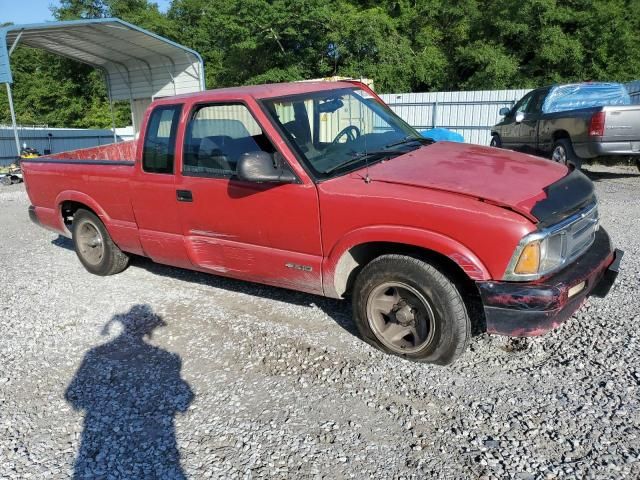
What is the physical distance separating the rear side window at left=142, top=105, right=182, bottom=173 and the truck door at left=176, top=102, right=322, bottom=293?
0.17m

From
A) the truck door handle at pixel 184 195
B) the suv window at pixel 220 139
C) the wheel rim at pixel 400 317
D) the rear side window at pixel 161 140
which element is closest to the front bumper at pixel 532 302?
the wheel rim at pixel 400 317

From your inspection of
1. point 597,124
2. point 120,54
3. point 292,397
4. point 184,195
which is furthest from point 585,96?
point 120,54

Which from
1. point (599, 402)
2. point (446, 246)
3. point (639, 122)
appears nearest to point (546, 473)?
point (599, 402)

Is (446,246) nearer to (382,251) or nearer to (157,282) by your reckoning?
(382,251)

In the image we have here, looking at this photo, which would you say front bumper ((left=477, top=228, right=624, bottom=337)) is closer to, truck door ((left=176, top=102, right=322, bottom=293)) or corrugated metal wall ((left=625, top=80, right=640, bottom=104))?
truck door ((left=176, top=102, right=322, bottom=293))

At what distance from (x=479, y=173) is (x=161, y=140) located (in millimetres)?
2814

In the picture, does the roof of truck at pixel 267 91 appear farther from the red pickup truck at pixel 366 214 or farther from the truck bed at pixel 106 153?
the truck bed at pixel 106 153

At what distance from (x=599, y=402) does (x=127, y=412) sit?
9.41 feet

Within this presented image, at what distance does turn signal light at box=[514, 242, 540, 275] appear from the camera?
9.93 ft

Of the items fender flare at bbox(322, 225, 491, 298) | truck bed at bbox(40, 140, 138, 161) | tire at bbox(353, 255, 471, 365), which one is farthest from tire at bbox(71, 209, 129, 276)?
tire at bbox(353, 255, 471, 365)

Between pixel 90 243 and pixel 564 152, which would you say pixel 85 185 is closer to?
pixel 90 243

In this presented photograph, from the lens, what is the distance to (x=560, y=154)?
9688 mm

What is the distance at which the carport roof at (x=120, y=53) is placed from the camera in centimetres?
1387

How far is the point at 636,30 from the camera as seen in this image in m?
24.9
